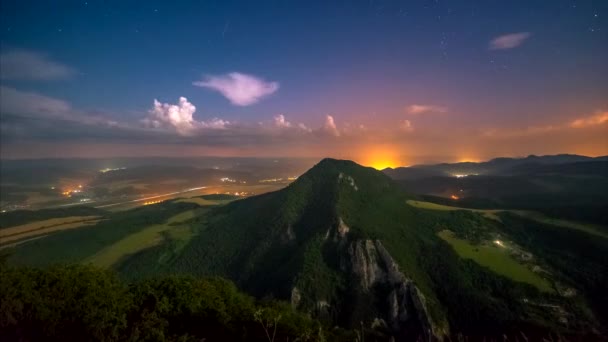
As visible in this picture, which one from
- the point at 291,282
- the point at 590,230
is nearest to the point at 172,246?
the point at 291,282

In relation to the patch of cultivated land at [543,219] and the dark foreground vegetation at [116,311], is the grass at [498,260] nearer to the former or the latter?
the patch of cultivated land at [543,219]

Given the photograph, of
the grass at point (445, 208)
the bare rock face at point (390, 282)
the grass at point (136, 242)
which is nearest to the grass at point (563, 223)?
the grass at point (445, 208)

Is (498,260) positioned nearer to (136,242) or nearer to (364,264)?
(364,264)

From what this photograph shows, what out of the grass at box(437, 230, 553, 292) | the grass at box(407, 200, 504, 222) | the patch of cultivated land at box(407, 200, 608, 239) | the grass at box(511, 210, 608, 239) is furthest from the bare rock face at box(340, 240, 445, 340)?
the grass at box(511, 210, 608, 239)

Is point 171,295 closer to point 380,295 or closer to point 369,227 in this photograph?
point 380,295

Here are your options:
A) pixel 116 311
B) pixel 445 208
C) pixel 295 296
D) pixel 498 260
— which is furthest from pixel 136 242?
pixel 498 260
